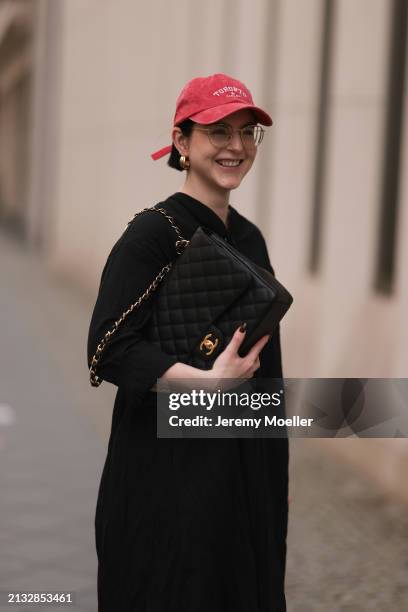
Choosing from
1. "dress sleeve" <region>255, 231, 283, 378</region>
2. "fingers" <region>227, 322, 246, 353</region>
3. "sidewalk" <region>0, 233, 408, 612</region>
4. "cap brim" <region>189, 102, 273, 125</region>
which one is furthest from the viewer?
"sidewalk" <region>0, 233, 408, 612</region>

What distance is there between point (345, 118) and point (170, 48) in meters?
6.52

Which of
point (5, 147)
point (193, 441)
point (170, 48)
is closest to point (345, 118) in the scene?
point (193, 441)

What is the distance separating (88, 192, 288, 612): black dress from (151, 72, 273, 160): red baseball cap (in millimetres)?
214

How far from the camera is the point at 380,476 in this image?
22.0 feet

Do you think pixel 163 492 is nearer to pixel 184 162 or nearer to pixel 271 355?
pixel 271 355

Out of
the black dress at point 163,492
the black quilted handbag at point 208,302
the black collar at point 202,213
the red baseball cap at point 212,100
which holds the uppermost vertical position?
the red baseball cap at point 212,100

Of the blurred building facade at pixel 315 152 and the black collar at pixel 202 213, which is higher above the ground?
the blurred building facade at pixel 315 152

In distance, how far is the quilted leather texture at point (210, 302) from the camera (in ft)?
9.23

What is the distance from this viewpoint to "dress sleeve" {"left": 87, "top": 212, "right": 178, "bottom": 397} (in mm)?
2873

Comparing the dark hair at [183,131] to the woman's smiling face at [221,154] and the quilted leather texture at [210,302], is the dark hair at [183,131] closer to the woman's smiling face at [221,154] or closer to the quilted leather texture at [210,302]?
the woman's smiling face at [221,154]

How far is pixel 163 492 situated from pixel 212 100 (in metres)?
0.98

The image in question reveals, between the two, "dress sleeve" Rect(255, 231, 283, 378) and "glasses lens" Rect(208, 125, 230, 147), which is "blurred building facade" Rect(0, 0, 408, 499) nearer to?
"dress sleeve" Rect(255, 231, 283, 378)

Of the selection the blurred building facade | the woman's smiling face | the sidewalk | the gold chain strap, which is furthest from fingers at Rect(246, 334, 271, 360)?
the blurred building facade

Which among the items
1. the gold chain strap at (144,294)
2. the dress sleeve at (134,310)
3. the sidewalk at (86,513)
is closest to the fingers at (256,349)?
the dress sleeve at (134,310)
